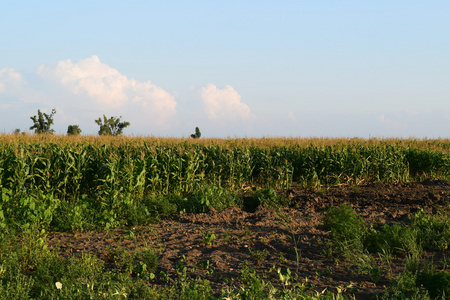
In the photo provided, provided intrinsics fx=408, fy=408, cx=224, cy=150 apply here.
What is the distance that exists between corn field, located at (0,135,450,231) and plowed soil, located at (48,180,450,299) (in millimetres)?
1013

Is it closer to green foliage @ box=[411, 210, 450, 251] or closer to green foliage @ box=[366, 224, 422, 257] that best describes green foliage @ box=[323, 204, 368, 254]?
green foliage @ box=[366, 224, 422, 257]

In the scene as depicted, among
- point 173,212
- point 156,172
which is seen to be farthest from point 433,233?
point 156,172

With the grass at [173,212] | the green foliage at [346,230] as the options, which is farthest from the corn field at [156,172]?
the green foliage at [346,230]

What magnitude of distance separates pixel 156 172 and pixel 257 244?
6.09 m

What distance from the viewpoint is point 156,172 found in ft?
40.5

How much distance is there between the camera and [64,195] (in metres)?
10.8

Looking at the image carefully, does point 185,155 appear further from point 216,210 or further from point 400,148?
point 400,148

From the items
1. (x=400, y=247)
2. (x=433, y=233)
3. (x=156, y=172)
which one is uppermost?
(x=156, y=172)

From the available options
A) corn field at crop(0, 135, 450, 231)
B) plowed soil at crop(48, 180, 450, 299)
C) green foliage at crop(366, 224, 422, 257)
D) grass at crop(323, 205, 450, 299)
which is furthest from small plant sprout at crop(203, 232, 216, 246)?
green foliage at crop(366, 224, 422, 257)

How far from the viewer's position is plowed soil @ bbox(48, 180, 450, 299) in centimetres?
570

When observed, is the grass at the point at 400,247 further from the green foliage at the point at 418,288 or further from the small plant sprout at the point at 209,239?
the small plant sprout at the point at 209,239

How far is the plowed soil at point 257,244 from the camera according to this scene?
18.7 ft

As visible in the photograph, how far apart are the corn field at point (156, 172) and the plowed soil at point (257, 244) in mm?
1013

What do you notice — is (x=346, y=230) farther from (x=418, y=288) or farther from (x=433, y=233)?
(x=418, y=288)
